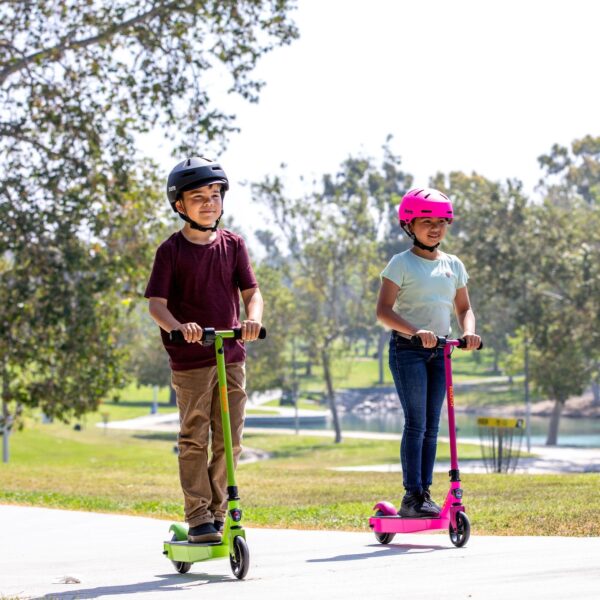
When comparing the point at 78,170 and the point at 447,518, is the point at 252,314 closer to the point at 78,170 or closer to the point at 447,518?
the point at 447,518

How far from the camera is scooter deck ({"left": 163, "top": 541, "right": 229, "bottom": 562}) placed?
686cm

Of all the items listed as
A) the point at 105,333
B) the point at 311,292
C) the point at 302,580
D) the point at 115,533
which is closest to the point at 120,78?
the point at 105,333

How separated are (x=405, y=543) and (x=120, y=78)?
1520 centimetres

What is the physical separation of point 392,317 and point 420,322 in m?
0.27

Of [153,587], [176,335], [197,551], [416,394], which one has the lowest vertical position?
[153,587]

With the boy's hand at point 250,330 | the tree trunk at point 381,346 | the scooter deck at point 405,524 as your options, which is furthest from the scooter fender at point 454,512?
the tree trunk at point 381,346

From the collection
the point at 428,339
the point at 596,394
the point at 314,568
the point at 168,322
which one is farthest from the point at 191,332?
the point at 596,394

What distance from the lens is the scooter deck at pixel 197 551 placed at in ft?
22.5

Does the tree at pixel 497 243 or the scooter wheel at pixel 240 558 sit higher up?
the tree at pixel 497 243

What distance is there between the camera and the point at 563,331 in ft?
140

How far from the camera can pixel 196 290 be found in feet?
23.5

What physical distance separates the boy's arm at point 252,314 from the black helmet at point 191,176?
24.6 inches

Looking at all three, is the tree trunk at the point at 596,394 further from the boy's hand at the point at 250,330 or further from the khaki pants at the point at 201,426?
the boy's hand at the point at 250,330

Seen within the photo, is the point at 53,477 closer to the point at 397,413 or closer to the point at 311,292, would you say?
the point at 311,292
